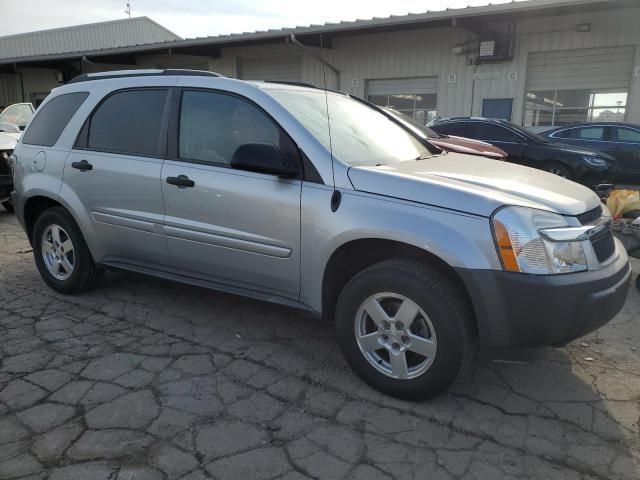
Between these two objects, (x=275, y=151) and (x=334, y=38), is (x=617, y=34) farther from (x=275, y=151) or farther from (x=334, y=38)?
(x=275, y=151)

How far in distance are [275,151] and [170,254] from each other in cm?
121

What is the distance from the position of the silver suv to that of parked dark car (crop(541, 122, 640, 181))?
Answer: 31.8 feet

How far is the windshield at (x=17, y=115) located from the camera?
32.0 ft

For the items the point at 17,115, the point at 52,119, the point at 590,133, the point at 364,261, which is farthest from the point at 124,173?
the point at 590,133

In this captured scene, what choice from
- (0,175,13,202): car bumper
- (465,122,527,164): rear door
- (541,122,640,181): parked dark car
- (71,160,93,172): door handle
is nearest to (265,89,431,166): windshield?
(71,160,93,172): door handle

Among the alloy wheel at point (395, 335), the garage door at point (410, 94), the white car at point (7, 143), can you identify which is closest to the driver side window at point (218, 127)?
the alloy wheel at point (395, 335)

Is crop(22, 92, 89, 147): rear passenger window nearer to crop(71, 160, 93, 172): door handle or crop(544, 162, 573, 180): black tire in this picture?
crop(71, 160, 93, 172): door handle

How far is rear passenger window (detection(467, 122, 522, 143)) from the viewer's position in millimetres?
11148

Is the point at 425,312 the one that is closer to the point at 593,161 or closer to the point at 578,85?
the point at 593,161

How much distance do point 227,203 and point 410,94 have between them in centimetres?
1433

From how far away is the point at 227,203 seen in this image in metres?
3.28

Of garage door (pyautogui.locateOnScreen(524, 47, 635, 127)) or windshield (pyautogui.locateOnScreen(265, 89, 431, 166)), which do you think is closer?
windshield (pyautogui.locateOnScreen(265, 89, 431, 166))

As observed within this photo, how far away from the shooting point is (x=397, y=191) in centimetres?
278

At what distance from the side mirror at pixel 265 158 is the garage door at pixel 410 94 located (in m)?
13.9
